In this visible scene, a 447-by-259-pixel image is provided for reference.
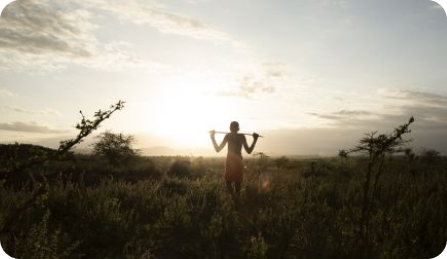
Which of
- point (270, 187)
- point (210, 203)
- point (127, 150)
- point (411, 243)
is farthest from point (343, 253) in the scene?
point (127, 150)

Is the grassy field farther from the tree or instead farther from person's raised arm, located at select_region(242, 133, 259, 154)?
the tree

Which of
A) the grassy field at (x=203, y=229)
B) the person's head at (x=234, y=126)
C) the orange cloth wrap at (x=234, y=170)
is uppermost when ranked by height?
the person's head at (x=234, y=126)

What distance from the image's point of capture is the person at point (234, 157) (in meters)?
11.3

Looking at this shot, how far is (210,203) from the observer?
31.8 ft

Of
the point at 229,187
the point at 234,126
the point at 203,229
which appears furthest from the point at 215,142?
the point at 203,229

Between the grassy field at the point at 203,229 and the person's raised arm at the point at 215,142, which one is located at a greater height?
the person's raised arm at the point at 215,142

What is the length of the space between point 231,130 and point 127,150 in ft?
71.0

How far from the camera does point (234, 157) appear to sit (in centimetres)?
1151

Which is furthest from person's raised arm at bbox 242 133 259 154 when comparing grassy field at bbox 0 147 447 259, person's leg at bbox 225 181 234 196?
grassy field at bbox 0 147 447 259

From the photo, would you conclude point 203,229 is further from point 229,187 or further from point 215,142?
point 215,142

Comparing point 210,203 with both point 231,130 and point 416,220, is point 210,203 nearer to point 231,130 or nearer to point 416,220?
point 231,130

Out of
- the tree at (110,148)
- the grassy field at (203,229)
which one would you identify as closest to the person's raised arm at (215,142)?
the grassy field at (203,229)

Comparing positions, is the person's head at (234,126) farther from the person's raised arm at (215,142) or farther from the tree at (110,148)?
the tree at (110,148)

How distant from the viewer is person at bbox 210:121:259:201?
11.3 metres
